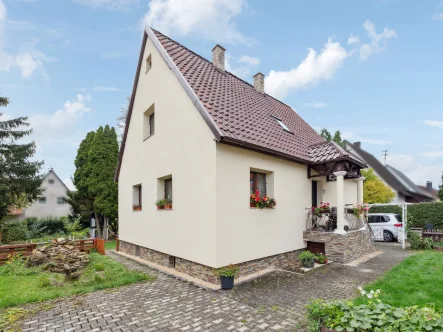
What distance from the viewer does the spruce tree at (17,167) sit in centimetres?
1815

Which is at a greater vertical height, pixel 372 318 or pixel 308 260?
pixel 372 318

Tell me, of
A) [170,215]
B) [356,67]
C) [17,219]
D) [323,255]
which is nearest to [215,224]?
[170,215]

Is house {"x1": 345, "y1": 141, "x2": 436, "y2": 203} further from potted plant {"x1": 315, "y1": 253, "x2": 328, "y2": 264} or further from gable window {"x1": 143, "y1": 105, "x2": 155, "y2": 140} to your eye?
gable window {"x1": 143, "y1": 105, "x2": 155, "y2": 140}

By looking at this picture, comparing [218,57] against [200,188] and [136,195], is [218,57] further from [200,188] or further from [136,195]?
[200,188]

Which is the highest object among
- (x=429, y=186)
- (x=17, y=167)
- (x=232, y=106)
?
(x=232, y=106)

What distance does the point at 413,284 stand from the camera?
627 cm

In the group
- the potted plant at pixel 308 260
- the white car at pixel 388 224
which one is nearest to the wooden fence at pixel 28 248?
the potted plant at pixel 308 260

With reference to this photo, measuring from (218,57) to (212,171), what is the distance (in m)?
7.40

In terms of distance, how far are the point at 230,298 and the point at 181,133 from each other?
4.74 m

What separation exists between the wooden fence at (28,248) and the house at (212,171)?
4.32 feet

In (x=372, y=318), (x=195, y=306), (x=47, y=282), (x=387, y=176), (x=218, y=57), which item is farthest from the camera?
(x=387, y=176)

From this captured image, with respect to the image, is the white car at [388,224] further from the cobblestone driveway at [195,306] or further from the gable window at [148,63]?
the gable window at [148,63]

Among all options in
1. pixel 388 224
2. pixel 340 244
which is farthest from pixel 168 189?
pixel 388 224

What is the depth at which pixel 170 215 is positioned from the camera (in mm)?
8406
